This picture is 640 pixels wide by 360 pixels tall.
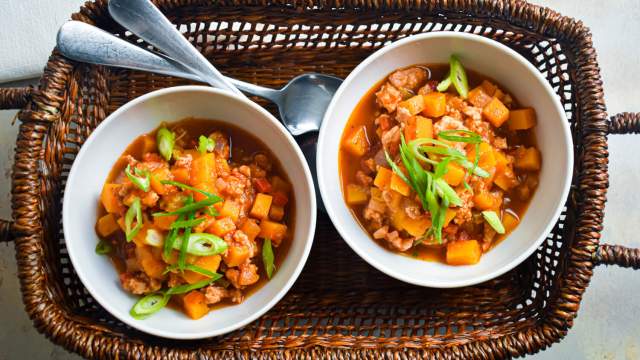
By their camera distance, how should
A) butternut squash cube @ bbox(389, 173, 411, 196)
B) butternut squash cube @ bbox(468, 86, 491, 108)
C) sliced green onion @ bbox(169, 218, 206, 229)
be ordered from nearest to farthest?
sliced green onion @ bbox(169, 218, 206, 229) → butternut squash cube @ bbox(389, 173, 411, 196) → butternut squash cube @ bbox(468, 86, 491, 108)

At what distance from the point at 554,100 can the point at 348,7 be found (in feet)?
3.35

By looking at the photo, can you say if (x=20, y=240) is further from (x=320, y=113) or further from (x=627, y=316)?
(x=627, y=316)

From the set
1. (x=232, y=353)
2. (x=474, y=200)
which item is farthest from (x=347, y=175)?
(x=232, y=353)

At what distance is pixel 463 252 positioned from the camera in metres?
2.71

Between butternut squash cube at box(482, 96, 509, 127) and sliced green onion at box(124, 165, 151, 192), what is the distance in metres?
1.52

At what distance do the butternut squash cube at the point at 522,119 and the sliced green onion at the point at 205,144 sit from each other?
1.38 metres

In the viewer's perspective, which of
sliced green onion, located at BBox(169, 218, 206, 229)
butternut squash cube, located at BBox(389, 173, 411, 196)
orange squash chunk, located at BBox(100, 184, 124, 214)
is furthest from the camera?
orange squash chunk, located at BBox(100, 184, 124, 214)

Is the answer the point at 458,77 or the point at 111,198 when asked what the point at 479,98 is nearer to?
the point at 458,77

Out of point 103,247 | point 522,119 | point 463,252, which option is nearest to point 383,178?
point 463,252

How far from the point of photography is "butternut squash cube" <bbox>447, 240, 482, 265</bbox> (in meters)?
2.71

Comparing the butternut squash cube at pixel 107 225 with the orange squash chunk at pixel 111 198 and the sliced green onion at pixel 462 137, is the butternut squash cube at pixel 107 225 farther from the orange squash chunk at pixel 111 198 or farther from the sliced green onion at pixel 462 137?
the sliced green onion at pixel 462 137

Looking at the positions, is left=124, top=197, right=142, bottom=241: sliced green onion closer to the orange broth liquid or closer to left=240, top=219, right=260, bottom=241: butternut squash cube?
left=240, top=219, right=260, bottom=241: butternut squash cube

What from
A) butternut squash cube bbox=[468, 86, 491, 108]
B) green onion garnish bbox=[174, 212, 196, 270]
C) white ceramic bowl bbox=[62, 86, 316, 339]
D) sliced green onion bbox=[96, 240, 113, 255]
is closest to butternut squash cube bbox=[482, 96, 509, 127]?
butternut squash cube bbox=[468, 86, 491, 108]

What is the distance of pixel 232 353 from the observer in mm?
2678
